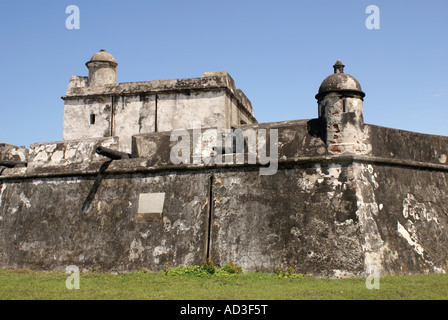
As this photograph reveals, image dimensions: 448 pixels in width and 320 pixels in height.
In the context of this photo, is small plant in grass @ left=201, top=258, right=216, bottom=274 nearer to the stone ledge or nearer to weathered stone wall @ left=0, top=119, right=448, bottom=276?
weathered stone wall @ left=0, top=119, right=448, bottom=276

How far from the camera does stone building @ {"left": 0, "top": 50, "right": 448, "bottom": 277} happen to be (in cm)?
796

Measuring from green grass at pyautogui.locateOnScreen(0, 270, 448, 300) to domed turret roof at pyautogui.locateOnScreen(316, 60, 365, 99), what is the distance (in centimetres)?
312

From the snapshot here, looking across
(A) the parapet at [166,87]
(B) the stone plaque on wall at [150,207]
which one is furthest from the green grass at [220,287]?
(A) the parapet at [166,87]

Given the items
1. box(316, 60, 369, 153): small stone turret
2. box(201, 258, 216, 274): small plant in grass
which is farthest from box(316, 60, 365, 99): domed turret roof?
box(201, 258, 216, 274): small plant in grass

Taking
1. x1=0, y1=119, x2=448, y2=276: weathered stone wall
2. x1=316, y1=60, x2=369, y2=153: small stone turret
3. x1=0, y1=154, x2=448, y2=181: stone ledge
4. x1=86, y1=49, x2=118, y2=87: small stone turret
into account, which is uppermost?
x1=86, y1=49, x2=118, y2=87: small stone turret

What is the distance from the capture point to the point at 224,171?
8.86 m

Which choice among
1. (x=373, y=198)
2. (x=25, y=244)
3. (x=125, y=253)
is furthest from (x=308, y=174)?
(x=25, y=244)

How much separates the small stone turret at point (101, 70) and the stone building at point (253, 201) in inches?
178

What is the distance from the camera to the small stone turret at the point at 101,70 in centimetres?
Result: 1491

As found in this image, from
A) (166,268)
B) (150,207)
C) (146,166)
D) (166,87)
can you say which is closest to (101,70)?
(166,87)

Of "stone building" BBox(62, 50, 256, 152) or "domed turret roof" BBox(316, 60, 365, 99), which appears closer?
"domed turret roof" BBox(316, 60, 365, 99)

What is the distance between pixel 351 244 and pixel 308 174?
1.37 m

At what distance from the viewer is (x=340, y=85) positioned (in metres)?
8.33
